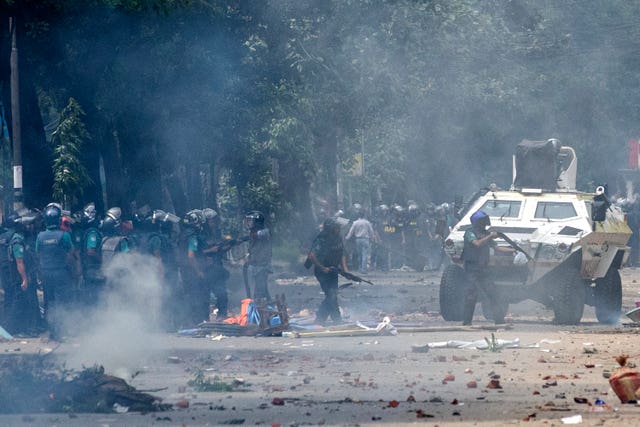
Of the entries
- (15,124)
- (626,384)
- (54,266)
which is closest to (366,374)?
(626,384)

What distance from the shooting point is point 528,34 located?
4294 centimetres

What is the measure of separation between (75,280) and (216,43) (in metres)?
9.79

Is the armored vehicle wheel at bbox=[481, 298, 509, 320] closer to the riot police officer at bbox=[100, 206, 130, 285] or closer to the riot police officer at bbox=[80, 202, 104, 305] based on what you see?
the riot police officer at bbox=[100, 206, 130, 285]

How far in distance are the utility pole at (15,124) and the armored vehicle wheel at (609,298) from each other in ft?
30.2

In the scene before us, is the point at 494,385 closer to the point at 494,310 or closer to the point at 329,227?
the point at 494,310

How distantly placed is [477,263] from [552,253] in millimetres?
1353

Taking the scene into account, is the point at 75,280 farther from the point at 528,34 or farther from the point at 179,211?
the point at 528,34

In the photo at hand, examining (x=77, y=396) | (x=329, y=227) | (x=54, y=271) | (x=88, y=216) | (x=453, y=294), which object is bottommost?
(x=453, y=294)

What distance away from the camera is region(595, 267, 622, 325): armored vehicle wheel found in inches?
694

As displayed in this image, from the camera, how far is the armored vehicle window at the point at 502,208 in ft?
58.8

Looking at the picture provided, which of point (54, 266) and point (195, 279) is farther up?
point (54, 266)

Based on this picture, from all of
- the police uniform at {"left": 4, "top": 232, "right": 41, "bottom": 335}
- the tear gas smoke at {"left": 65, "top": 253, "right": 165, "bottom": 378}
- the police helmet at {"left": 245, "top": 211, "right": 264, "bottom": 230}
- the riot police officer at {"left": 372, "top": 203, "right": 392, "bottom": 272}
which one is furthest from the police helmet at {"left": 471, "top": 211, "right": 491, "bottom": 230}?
the riot police officer at {"left": 372, "top": 203, "right": 392, "bottom": 272}

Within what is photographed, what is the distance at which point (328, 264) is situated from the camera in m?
17.0

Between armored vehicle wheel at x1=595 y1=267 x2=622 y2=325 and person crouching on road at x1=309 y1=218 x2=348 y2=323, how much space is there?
152 inches
